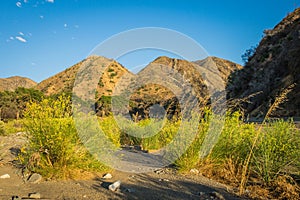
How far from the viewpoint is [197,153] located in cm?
465

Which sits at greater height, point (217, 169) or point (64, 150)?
point (64, 150)

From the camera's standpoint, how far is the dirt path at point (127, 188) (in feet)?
10.5

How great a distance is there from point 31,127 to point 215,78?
110 ft

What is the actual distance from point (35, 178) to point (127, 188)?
1.27 meters

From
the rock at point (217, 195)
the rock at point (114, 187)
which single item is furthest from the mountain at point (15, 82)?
the rock at point (217, 195)

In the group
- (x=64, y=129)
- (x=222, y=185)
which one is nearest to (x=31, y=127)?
(x=64, y=129)

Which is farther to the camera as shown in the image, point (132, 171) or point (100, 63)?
point (100, 63)

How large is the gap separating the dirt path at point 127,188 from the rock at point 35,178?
72mm

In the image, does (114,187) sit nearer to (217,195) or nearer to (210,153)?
(217,195)

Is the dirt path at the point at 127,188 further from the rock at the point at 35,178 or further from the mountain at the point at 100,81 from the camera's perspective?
the mountain at the point at 100,81

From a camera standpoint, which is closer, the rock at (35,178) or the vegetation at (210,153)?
the rock at (35,178)

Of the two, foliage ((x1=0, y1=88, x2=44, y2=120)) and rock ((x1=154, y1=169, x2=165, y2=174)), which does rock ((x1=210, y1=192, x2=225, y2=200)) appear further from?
foliage ((x1=0, y1=88, x2=44, y2=120))

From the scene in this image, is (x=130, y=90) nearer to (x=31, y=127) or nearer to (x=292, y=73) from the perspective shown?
(x=292, y=73)

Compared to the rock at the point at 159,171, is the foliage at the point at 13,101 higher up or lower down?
higher up
